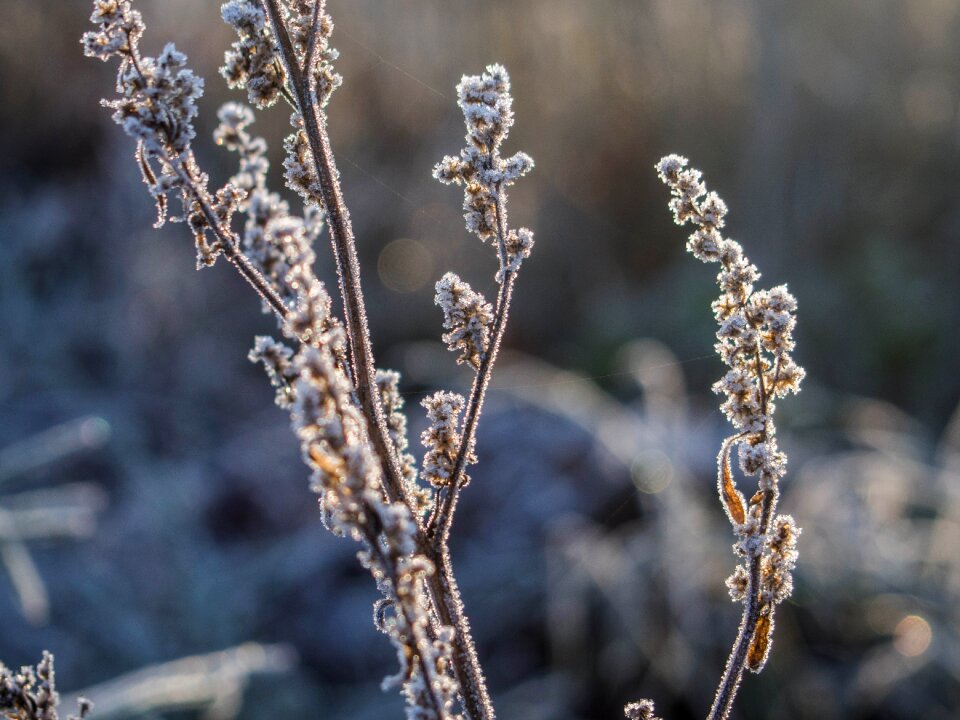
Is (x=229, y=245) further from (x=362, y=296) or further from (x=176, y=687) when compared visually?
(x=176, y=687)

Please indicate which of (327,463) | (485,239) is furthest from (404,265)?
(327,463)

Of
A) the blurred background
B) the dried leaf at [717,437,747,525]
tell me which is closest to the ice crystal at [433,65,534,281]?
the dried leaf at [717,437,747,525]

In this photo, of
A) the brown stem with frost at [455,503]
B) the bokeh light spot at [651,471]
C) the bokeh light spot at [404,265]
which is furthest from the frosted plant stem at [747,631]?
the bokeh light spot at [404,265]

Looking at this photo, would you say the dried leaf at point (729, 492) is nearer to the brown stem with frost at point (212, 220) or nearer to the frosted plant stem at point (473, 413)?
the frosted plant stem at point (473, 413)

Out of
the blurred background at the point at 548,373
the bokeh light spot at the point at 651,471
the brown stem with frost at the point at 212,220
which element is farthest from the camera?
the bokeh light spot at the point at 651,471

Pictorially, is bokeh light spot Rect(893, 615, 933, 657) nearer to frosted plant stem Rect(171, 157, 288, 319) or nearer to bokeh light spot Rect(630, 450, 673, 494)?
bokeh light spot Rect(630, 450, 673, 494)

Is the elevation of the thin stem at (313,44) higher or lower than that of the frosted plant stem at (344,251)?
higher

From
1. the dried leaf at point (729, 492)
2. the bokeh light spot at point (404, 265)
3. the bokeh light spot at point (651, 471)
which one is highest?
the bokeh light spot at point (404, 265)

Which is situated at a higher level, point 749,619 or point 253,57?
point 253,57
